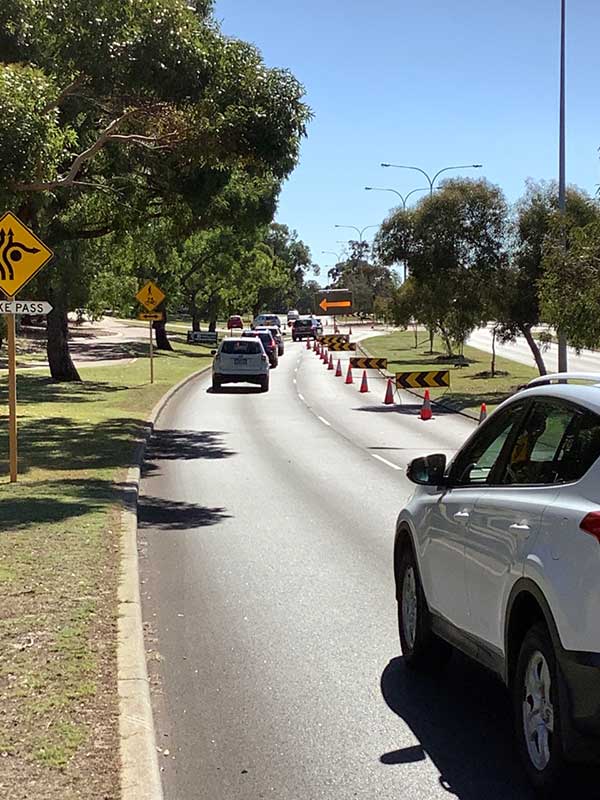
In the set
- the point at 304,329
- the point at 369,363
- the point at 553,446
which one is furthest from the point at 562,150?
the point at 304,329

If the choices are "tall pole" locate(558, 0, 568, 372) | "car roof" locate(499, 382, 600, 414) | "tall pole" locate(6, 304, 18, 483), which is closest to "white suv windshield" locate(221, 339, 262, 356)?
"tall pole" locate(558, 0, 568, 372)

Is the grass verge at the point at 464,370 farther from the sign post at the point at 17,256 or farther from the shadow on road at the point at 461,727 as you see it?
the shadow on road at the point at 461,727

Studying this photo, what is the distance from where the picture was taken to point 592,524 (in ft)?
13.4

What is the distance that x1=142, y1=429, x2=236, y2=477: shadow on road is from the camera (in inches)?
733

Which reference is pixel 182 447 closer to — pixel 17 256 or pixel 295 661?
pixel 17 256

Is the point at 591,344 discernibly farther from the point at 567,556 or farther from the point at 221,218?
the point at 567,556

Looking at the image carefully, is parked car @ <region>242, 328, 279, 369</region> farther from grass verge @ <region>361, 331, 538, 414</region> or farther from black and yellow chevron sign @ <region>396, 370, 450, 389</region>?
black and yellow chevron sign @ <region>396, 370, 450, 389</region>

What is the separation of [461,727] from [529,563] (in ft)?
4.92

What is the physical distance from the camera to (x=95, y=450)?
59.0 ft

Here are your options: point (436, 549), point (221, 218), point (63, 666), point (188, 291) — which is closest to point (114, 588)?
point (63, 666)

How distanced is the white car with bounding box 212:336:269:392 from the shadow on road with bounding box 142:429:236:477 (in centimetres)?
1186

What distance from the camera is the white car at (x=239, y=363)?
35.3 metres

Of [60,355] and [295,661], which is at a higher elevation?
[60,355]

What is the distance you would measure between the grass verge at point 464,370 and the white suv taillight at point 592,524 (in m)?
23.8
